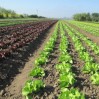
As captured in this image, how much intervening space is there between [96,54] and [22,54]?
422cm

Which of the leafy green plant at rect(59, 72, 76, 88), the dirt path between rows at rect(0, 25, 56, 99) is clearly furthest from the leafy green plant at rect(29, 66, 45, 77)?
the leafy green plant at rect(59, 72, 76, 88)

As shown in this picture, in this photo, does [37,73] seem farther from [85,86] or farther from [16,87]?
[85,86]

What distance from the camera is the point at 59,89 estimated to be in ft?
23.9

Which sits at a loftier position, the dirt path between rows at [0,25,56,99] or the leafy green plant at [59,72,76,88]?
the leafy green plant at [59,72,76,88]

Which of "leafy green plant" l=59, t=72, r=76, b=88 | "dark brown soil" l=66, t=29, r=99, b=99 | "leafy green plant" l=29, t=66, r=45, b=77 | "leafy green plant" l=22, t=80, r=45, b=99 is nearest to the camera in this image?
"leafy green plant" l=22, t=80, r=45, b=99

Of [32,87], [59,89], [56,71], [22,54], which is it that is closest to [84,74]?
[56,71]

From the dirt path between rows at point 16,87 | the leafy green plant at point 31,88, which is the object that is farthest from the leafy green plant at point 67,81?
the dirt path between rows at point 16,87

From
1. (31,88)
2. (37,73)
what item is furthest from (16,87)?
(37,73)

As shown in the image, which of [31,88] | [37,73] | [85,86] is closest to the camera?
[31,88]

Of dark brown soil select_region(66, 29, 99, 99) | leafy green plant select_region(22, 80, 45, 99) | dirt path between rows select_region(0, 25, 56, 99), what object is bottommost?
dirt path between rows select_region(0, 25, 56, 99)

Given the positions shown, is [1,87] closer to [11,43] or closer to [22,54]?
[22,54]

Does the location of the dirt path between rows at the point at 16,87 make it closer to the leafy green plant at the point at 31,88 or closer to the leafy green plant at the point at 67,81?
the leafy green plant at the point at 31,88

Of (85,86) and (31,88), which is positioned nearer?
(31,88)

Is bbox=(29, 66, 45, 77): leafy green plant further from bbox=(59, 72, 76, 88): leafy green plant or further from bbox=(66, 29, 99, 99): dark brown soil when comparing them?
bbox=(66, 29, 99, 99): dark brown soil
